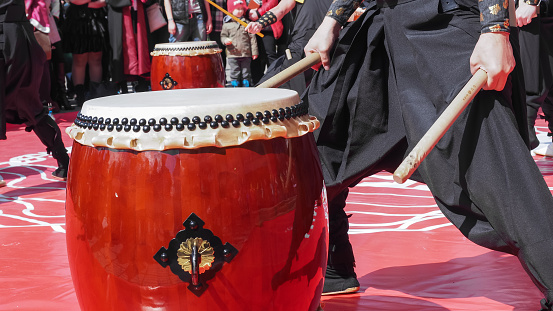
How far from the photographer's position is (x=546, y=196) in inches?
70.2

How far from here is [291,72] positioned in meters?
2.14

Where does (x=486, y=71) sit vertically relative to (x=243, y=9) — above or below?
above

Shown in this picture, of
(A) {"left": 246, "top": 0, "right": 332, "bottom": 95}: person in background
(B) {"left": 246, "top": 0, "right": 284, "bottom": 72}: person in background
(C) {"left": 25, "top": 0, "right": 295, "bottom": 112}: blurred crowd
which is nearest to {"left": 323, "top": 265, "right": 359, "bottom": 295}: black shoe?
(A) {"left": 246, "top": 0, "right": 332, "bottom": 95}: person in background

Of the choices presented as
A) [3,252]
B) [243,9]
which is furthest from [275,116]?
[243,9]

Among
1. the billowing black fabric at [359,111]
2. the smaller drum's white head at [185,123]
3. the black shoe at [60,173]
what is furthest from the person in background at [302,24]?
the smaller drum's white head at [185,123]

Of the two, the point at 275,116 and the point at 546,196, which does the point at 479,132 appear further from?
the point at 275,116

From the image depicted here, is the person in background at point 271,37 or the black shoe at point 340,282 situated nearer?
the black shoe at point 340,282

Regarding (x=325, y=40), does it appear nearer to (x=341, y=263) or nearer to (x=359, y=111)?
(x=359, y=111)

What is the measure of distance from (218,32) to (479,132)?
7.28 metres

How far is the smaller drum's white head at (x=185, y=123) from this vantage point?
4.54ft

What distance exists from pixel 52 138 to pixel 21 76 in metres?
0.45

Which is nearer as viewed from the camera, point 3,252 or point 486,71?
point 486,71

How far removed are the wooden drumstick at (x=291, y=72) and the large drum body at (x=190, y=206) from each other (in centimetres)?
56

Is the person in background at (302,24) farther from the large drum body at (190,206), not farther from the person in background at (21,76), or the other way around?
the large drum body at (190,206)
